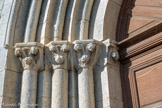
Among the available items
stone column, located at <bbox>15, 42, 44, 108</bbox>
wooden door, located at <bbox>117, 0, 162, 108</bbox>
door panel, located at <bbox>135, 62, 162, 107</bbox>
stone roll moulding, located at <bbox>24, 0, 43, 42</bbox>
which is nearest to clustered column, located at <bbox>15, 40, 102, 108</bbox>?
stone column, located at <bbox>15, 42, 44, 108</bbox>

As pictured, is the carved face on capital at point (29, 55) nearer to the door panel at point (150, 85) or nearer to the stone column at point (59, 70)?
the stone column at point (59, 70)

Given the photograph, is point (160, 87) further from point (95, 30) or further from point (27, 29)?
point (27, 29)

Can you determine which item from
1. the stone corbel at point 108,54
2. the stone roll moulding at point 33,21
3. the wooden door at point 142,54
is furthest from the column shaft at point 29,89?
the wooden door at point 142,54

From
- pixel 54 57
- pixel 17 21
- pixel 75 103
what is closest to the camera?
pixel 75 103

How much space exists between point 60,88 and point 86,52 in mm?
509

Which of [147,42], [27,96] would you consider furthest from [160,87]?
[27,96]

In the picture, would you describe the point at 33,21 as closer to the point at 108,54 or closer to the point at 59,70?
the point at 59,70

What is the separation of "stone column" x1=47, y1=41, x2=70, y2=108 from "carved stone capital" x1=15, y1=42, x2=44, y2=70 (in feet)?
0.35

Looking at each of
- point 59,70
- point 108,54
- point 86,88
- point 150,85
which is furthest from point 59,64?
point 150,85

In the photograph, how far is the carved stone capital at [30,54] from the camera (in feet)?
10.6

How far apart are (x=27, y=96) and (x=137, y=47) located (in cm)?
135

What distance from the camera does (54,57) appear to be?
3256mm

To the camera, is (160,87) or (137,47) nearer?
(160,87)

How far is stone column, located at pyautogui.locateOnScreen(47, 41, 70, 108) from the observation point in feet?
9.87
